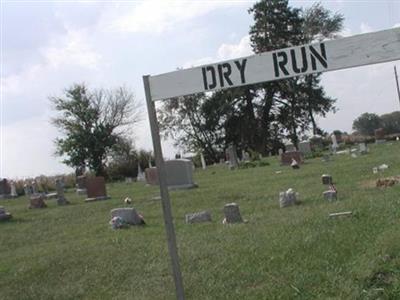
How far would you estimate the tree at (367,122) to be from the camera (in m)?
61.8

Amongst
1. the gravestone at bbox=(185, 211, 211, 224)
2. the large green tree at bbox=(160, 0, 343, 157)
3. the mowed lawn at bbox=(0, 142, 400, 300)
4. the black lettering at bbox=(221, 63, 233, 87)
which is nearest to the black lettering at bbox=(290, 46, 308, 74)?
the black lettering at bbox=(221, 63, 233, 87)

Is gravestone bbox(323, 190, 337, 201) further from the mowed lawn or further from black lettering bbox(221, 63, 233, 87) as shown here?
black lettering bbox(221, 63, 233, 87)

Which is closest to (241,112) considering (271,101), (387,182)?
(271,101)

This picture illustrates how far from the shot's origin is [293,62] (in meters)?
4.28

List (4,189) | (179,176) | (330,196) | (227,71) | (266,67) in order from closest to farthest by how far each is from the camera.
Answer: (266,67) < (227,71) < (330,196) < (179,176) < (4,189)

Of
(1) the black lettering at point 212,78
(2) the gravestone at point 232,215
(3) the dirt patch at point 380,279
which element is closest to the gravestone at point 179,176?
(2) the gravestone at point 232,215

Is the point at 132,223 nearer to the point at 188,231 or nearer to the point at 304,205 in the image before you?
the point at 188,231

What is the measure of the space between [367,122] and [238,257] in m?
58.8

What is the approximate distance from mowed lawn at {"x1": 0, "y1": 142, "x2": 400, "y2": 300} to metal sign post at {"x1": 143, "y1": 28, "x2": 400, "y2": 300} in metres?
1.66

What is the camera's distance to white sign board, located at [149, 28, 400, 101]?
13.5 ft

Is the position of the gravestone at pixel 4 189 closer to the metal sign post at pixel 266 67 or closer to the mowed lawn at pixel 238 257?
the mowed lawn at pixel 238 257

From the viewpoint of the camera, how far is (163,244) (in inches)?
345

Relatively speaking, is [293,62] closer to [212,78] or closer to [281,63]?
[281,63]

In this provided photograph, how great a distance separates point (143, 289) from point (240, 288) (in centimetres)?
115
